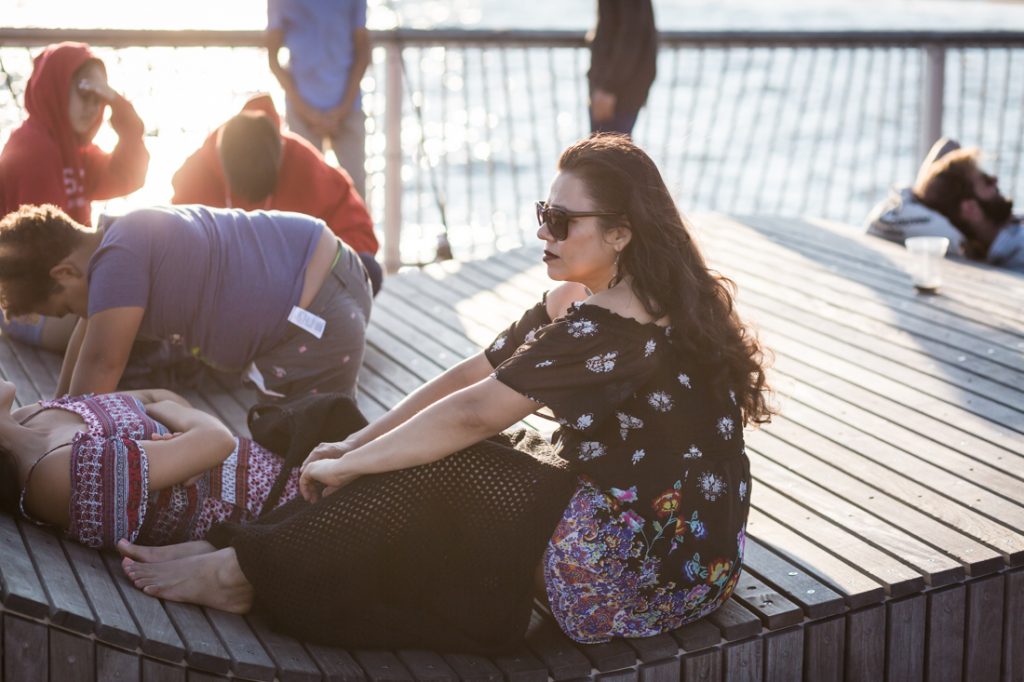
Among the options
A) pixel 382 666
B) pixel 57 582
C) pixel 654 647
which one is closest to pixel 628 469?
pixel 654 647

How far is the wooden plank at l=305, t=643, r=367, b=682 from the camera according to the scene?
8.17 feet

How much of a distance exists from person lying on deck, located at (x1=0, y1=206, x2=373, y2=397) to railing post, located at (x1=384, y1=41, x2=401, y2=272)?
2260 millimetres

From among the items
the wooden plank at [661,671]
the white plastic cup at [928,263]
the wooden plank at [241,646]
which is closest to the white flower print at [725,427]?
the wooden plank at [661,671]

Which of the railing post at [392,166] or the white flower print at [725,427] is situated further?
the railing post at [392,166]

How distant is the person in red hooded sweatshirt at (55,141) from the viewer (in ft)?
14.1

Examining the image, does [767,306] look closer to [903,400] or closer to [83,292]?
[903,400]

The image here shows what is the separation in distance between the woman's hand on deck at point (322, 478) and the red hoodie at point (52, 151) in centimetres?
207

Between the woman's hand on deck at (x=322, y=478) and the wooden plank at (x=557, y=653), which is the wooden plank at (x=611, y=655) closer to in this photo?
the wooden plank at (x=557, y=653)

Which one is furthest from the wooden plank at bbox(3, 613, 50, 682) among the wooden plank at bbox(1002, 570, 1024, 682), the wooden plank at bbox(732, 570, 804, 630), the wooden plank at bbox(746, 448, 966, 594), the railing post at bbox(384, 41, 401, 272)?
the railing post at bbox(384, 41, 401, 272)

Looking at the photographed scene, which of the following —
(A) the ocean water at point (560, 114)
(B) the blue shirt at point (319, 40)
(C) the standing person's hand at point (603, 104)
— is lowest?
(A) the ocean water at point (560, 114)

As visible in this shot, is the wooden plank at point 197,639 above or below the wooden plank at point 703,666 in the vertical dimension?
above

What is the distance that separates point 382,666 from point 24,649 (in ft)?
2.14

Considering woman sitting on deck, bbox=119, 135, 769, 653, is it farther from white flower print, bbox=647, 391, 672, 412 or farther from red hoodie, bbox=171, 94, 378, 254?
red hoodie, bbox=171, 94, 378, 254

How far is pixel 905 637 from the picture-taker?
2816 mm
